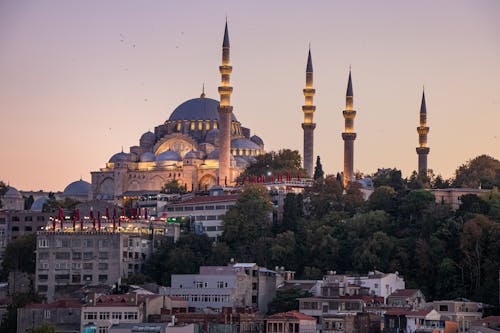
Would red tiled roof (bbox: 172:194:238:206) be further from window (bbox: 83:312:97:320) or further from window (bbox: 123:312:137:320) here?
window (bbox: 123:312:137:320)

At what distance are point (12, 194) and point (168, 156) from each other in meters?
14.3

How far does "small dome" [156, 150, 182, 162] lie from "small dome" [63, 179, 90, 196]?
778 cm

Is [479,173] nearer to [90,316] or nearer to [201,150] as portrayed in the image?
[201,150]

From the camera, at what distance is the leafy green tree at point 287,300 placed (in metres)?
101

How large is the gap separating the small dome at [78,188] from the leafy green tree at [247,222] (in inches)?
1540

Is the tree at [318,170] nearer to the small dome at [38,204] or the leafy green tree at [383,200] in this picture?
the leafy green tree at [383,200]

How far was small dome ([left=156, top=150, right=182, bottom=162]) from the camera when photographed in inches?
5979

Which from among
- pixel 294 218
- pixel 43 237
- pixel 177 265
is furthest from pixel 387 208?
pixel 43 237

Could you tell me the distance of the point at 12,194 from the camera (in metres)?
155

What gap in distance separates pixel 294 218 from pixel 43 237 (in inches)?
648

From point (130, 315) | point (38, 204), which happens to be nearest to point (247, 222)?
point (130, 315)

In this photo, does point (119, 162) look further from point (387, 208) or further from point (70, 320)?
point (70, 320)

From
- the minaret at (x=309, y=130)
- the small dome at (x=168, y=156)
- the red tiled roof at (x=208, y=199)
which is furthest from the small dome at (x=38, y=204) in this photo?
the minaret at (x=309, y=130)

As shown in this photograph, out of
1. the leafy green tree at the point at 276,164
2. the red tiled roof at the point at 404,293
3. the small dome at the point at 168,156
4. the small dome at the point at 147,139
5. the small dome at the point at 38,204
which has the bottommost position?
the red tiled roof at the point at 404,293
